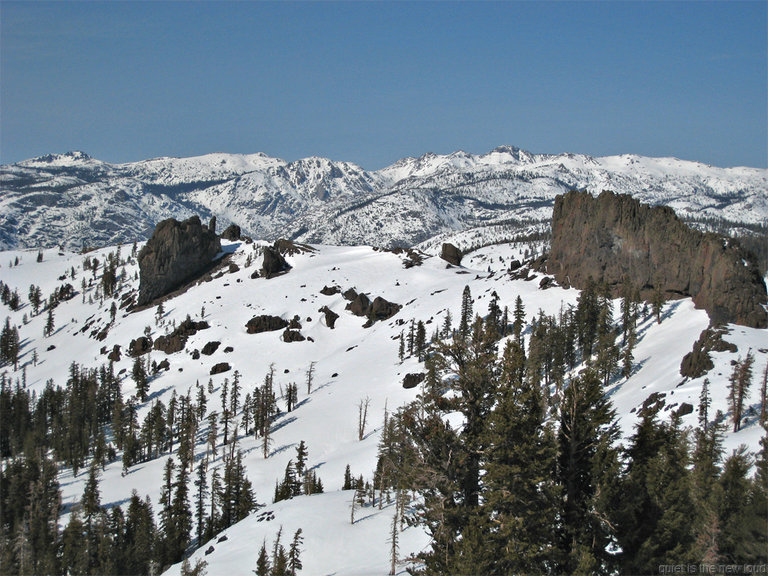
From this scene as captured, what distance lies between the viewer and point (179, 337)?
175 meters

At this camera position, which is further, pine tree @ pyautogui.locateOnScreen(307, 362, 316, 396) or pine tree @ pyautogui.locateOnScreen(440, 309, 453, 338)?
pine tree @ pyautogui.locateOnScreen(440, 309, 453, 338)

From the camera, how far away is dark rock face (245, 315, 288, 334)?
177 meters

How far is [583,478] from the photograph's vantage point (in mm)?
25266

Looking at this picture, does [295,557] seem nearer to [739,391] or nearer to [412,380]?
[739,391]

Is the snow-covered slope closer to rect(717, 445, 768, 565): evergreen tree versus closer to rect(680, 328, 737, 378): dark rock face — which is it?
rect(680, 328, 737, 378): dark rock face

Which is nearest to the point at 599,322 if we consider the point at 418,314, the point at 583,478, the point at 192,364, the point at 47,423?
the point at 418,314

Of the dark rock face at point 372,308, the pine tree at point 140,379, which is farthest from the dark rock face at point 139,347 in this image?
the dark rock face at point 372,308

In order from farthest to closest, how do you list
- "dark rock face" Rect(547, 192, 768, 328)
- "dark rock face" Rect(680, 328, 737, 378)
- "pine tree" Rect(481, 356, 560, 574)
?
1. "dark rock face" Rect(547, 192, 768, 328)
2. "dark rock face" Rect(680, 328, 737, 378)
3. "pine tree" Rect(481, 356, 560, 574)

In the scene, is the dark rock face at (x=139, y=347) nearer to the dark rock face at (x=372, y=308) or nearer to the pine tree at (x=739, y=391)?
the dark rock face at (x=372, y=308)

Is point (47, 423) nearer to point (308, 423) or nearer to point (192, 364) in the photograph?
point (192, 364)

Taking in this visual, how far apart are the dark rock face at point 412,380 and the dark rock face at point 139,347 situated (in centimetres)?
9703

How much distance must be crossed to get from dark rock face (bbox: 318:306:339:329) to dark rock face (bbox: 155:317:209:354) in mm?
39455

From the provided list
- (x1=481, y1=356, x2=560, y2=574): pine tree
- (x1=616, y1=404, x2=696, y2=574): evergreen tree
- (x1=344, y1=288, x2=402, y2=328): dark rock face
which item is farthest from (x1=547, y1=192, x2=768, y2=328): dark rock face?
(x1=481, y1=356, x2=560, y2=574): pine tree

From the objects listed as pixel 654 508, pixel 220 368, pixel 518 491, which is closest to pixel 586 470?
pixel 518 491
